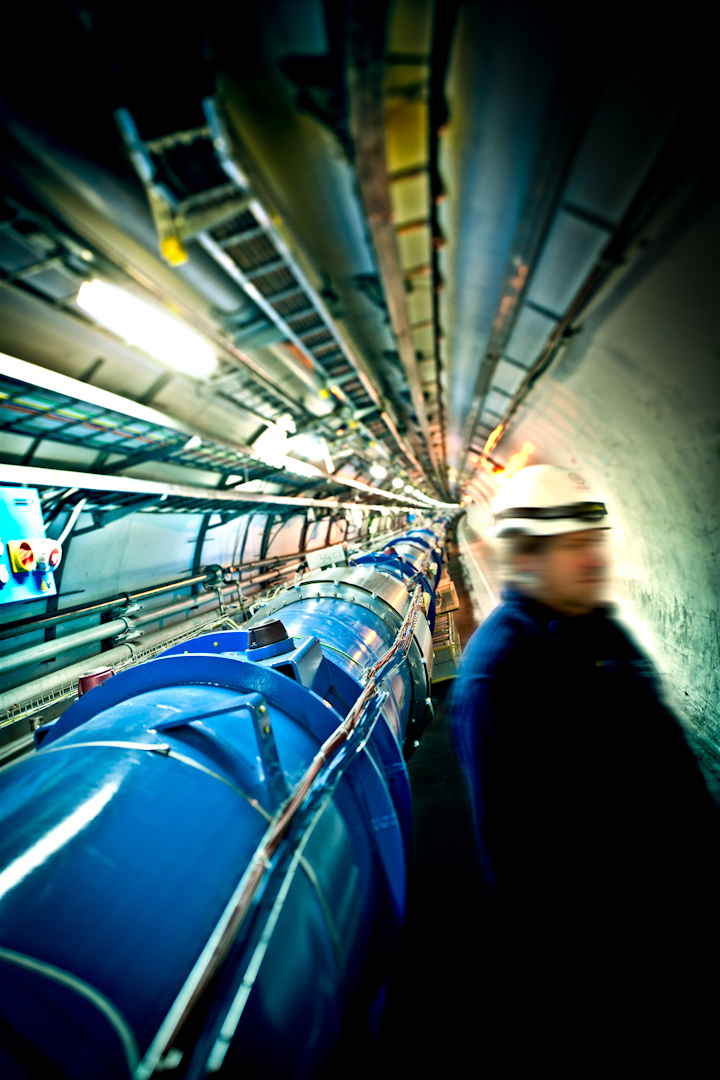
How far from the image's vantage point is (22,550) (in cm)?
378

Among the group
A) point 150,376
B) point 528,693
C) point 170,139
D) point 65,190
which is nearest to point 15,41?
point 65,190

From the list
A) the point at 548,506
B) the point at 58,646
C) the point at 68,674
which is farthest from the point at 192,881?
the point at 58,646

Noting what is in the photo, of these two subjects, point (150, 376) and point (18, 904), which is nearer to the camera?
point (18, 904)

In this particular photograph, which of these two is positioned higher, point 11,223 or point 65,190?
point 65,190

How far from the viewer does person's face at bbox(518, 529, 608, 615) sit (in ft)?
5.65

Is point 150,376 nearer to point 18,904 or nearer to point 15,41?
point 15,41

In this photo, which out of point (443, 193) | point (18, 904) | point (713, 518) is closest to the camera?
point (18, 904)

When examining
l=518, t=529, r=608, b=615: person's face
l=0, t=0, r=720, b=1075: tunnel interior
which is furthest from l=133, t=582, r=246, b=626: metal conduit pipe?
l=518, t=529, r=608, b=615: person's face

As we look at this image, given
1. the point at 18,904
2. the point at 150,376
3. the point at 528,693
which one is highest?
the point at 150,376

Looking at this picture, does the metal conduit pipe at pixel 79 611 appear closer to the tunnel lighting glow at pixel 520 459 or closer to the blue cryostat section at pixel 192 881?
the blue cryostat section at pixel 192 881

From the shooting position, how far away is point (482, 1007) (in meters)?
1.99

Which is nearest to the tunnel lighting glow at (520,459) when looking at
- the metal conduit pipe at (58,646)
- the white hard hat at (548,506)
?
the white hard hat at (548,506)

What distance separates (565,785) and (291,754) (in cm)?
109

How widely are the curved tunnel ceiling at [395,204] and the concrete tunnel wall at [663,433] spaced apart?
0.02m
